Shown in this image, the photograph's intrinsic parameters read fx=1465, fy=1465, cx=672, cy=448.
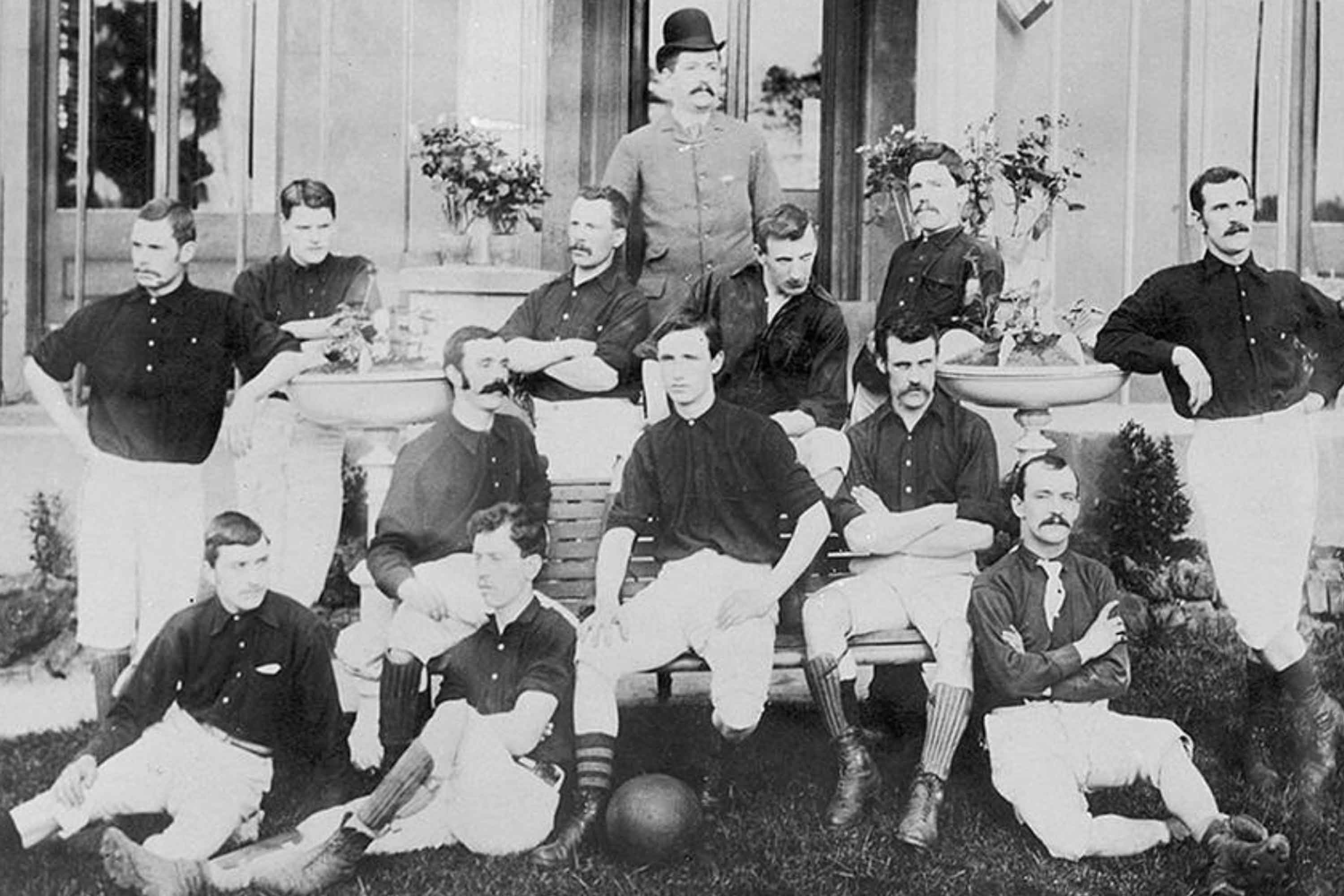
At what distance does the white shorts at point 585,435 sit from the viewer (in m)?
4.17

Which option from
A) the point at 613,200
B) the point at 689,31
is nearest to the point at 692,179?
the point at 613,200

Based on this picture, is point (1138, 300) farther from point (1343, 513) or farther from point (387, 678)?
point (387, 678)

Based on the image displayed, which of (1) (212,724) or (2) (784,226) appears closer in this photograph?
(1) (212,724)

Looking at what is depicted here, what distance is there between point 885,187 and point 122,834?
2.96m

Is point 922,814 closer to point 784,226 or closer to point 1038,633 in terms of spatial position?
point 1038,633

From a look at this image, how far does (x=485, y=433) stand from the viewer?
13.3 feet

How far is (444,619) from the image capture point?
13.1 feet

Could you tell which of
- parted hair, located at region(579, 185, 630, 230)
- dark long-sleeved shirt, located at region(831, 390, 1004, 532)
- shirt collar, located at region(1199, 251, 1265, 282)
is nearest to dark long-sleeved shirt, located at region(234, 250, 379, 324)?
parted hair, located at region(579, 185, 630, 230)

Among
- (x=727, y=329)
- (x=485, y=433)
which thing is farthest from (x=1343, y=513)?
(x=485, y=433)

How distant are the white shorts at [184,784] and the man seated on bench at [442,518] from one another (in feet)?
1.01

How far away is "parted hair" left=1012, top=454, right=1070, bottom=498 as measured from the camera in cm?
417

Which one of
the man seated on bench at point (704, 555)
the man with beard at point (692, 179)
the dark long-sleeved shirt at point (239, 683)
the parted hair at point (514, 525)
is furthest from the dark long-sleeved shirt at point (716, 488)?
the dark long-sleeved shirt at point (239, 683)

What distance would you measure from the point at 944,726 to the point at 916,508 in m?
0.62

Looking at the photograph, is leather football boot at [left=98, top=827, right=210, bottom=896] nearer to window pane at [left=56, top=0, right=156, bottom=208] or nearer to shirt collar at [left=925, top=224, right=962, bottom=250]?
window pane at [left=56, top=0, right=156, bottom=208]
